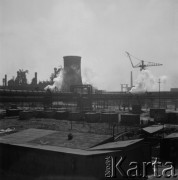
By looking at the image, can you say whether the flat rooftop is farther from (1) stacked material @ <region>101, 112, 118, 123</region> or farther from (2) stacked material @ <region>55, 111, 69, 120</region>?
(2) stacked material @ <region>55, 111, 69, 120</region>

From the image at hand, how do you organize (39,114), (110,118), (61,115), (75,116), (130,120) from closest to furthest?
(130,120), (110,118), (75,116), (61,115), (39,114)

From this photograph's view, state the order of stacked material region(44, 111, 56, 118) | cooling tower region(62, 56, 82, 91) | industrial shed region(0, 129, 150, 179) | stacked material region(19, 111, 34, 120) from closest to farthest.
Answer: industrial shed region(0, 129, 150, 179) → stacked material region(19, 111, 34, 120) → stacked material region(44, 111, 56, 118) → cooling tower region(62, 56, 82, 91)

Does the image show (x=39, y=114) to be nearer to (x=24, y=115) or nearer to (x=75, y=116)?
(x=24, y=115)

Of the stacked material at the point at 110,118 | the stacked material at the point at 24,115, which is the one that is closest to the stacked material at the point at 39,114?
the stacked material at the point at 24,115

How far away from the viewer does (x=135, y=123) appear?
110ft

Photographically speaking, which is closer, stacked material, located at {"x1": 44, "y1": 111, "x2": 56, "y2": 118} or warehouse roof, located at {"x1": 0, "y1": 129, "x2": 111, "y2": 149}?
warehouse roof, located at {"x1": 0, "y1": 129, "x2": 111, "y2": 149}

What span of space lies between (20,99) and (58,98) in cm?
1015

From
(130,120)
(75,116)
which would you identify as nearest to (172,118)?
(130,120)

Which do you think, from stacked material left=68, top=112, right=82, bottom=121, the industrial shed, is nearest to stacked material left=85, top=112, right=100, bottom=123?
stacked material left=68, top=112, right=82, bottom=121

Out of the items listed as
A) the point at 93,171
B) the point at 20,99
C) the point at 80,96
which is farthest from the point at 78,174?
the point at 80,96

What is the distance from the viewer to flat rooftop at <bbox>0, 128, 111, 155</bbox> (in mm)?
12883

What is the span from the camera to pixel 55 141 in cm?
1452

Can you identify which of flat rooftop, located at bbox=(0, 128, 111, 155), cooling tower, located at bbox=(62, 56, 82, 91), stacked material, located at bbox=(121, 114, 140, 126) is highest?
cooling tower, located at bbox=(62, 56, 82, 91)

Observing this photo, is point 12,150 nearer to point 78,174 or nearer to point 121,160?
point 78,174
